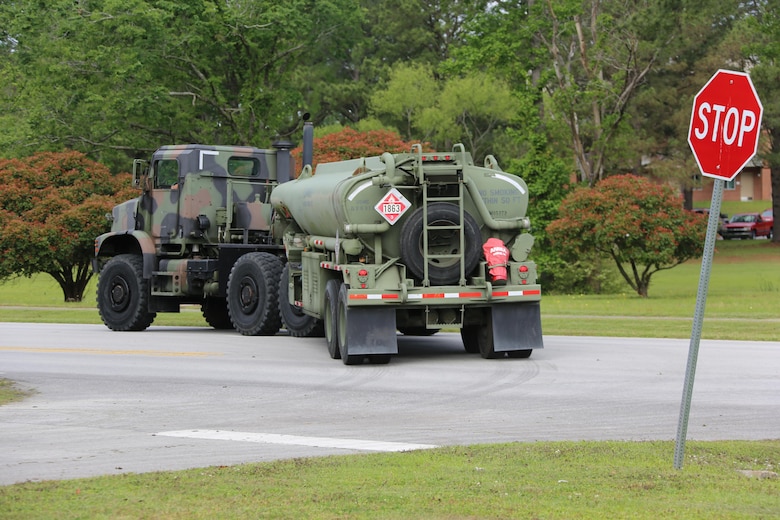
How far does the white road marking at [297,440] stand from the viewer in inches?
400

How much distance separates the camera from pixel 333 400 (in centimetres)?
1365

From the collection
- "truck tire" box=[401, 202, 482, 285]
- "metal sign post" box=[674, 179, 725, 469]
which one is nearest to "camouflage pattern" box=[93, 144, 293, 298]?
"truck tire" box=[401, 202, 482, 285]

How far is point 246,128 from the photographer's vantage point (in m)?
49.7

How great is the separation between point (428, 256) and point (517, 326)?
1.69 m

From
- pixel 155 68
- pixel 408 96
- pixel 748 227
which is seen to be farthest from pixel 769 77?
pixel 155 68

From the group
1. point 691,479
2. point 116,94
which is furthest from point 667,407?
point 116,94

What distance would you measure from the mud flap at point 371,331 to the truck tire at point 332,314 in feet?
2.86

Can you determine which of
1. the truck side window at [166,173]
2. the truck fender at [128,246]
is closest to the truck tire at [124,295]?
the truck fender at [128,246]

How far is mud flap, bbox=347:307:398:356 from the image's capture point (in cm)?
1706

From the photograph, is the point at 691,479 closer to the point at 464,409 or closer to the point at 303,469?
the point at 303,469

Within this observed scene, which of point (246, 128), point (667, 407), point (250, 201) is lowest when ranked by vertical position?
point (667, 407)

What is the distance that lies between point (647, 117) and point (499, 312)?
176 feet

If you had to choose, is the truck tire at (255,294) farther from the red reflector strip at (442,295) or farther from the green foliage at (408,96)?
the green foliage at (408,96)

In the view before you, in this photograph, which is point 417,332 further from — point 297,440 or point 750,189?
point 750,189
